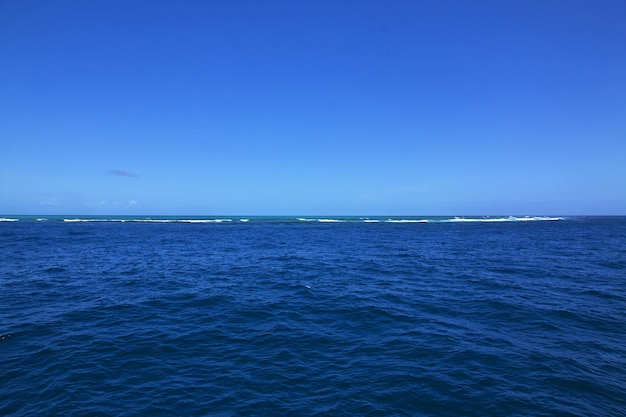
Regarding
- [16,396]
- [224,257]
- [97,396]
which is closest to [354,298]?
[97,396]

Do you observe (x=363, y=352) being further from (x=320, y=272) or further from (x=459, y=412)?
(x=320, y=272)

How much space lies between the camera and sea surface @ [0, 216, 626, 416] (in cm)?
1157

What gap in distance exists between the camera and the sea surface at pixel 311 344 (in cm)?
1157

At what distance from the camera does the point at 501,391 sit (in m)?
12.2

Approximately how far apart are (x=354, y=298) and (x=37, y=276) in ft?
100

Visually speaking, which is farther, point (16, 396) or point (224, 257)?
point (224, 257)

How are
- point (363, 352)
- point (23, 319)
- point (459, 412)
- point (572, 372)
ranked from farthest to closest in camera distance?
point (23, 319)
point (363, 352)
point (572, 372)
point (459, 412)

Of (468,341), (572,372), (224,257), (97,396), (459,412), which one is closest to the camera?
(459,412)

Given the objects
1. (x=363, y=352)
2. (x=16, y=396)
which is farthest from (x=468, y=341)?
(x=16, y=396)

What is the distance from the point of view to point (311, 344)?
53.8ft

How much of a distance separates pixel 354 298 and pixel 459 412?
13.9 m

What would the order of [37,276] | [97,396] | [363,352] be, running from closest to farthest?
[97,396], [363,352], [37,276]

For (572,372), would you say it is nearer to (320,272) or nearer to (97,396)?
(97,396)

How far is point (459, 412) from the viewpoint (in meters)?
11.0
